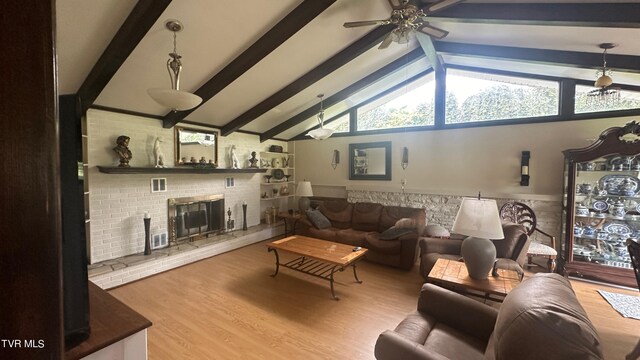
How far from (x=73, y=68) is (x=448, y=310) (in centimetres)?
418

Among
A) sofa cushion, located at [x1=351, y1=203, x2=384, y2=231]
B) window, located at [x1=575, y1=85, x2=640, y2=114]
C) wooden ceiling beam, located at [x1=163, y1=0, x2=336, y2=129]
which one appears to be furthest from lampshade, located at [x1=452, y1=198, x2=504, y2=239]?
window, located at [x1=575, y1=85, x2=640, y2=114]

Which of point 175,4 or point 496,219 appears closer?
point 496,219

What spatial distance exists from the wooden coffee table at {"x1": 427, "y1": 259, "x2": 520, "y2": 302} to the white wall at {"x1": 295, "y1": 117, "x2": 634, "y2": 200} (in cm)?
218

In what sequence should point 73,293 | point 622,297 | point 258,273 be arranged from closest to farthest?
1. point 73,293
2. point 622,297
3. point 258,273

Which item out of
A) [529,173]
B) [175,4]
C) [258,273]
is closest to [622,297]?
[529,173]

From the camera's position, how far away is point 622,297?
2920 millimetres

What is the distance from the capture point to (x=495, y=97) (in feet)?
13.6

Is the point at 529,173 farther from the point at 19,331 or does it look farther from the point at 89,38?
the point at 89,38

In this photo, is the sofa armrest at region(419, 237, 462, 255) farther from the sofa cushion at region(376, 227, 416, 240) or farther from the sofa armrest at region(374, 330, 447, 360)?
the sofa armrest at region(374, 330, 447, 360)

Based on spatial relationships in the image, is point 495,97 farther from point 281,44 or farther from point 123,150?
point 123,150

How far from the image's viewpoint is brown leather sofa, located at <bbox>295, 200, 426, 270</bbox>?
3.81m

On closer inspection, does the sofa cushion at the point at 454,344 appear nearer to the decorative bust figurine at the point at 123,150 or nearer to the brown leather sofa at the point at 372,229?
the brown leather sofa at the point at 372,229

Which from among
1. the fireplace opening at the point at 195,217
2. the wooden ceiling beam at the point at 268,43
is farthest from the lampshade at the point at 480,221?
the fireplace opening at the point at 195,217

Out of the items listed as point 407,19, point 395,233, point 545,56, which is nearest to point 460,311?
point 395,233
